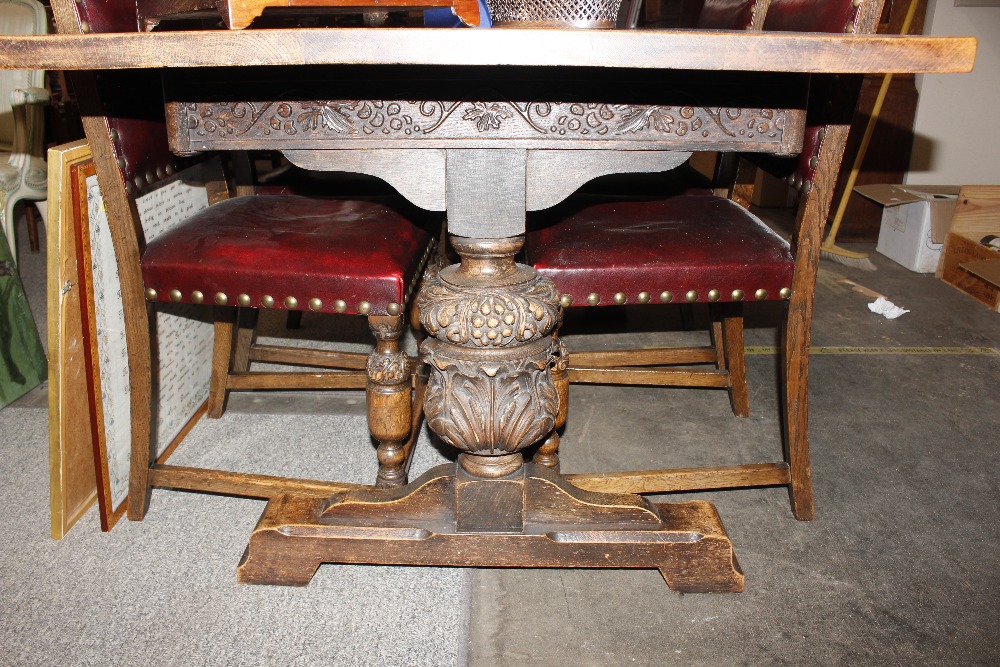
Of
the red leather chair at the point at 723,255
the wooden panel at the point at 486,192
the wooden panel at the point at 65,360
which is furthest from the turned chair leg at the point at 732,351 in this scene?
the wooden panel at the point at 65,360

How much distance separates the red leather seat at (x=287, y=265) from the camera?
4.23 feet

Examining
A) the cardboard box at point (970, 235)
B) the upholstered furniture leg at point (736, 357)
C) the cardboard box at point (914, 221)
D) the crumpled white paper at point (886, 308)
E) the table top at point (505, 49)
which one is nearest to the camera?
the table top at point (505, 49)

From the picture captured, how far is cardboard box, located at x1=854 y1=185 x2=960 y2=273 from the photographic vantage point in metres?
3.09

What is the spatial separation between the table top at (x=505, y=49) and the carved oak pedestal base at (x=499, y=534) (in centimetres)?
70

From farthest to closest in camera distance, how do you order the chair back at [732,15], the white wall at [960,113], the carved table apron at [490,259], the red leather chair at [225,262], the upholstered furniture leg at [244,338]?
the white wall at [960,113] < the upholstered furniture leg at [244,338] < the chair back at [732,15] < the red leather chair at [225,262] < the carved table apron at [490,259]

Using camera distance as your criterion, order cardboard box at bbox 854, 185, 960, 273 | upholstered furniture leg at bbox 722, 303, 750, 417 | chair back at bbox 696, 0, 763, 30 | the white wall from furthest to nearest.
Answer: the white wall < cardboard box at bbox 854, 185, 960, 273 < upholstered furniture leg at bbox 722, 303, 750, 417 < chair back at bbox 696, 0, 763, 30

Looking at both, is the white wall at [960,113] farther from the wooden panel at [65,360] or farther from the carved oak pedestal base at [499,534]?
the wooden panel at [65,360]

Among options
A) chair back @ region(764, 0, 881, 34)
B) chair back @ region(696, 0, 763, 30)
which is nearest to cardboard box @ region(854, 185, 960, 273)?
chair back @ region(696, 0, 763, 30)

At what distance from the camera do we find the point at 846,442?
1834 mm

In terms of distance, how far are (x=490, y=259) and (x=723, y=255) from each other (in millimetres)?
437

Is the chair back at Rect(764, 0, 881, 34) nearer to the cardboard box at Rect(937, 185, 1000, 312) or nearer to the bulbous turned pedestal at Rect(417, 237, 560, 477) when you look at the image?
the bulbous turned pedestal at Rect(417, 237, 560, 477)

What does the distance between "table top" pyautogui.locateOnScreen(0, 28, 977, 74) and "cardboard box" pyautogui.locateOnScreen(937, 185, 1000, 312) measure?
2.35 m

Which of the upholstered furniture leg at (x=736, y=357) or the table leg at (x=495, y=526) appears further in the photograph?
the upholstered furniture leg at (x=736, y=357)

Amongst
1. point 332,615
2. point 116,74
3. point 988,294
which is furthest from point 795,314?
point 988,294
